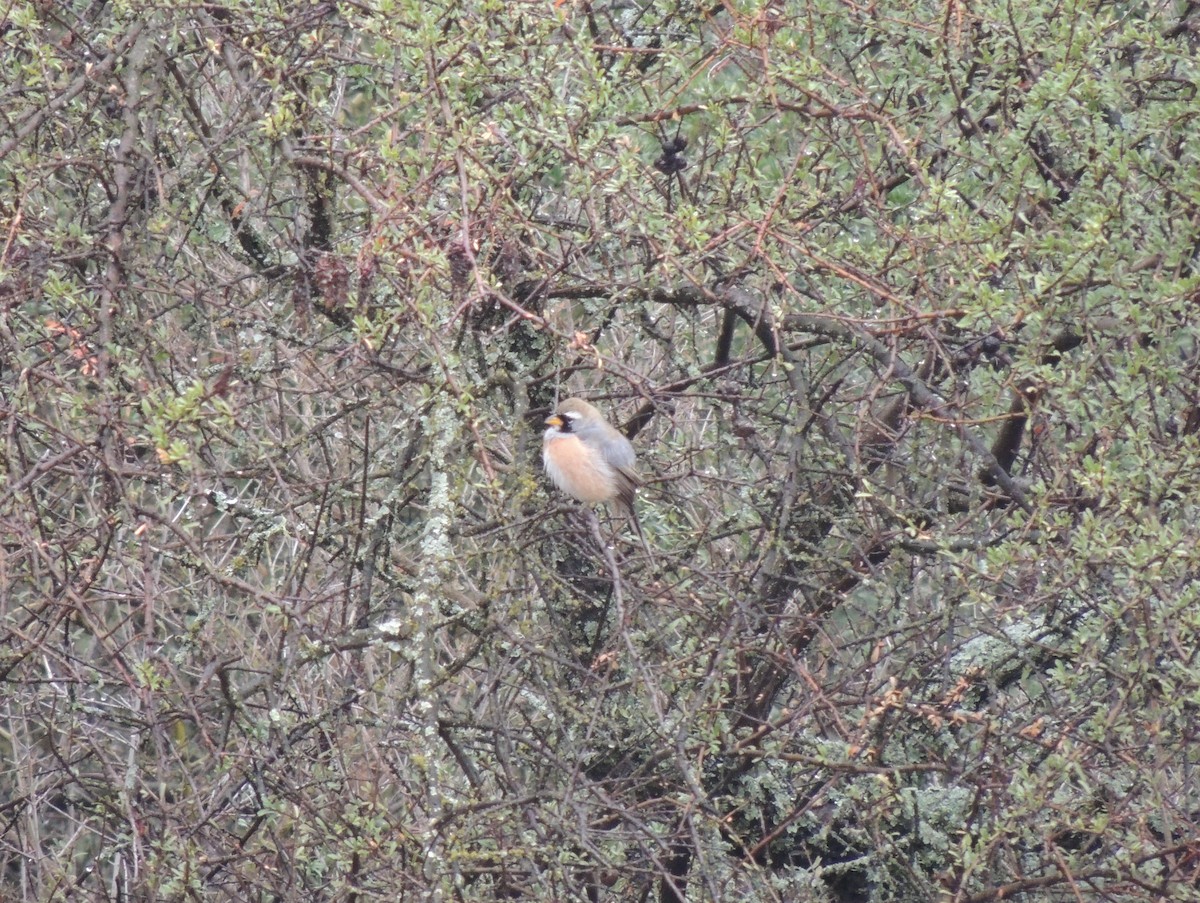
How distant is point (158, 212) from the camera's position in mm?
4715

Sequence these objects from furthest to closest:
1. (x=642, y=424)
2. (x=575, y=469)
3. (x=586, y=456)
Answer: (x=642, y=424)
(x=586, y=456)
(x=575, y=469)

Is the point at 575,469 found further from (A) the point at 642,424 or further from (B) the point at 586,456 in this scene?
(A) the point at 642,424

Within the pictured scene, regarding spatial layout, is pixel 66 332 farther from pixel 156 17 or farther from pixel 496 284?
pixel 496 284

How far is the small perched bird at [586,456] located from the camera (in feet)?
15.8

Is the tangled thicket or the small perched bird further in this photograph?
the small perched bird

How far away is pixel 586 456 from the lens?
16.0 feet

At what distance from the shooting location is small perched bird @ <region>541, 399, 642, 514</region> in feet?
15.8

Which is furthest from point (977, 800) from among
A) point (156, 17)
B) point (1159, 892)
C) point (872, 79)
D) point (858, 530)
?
point (156, 17)

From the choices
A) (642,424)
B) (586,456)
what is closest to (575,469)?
(586,456)

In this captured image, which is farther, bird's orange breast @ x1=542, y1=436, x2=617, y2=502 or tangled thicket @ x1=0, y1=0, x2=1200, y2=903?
bird's orange breast @ x1=542, y1=436, x2=617, y2=502

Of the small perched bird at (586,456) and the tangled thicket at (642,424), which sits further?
the small perched bird at (586,456)

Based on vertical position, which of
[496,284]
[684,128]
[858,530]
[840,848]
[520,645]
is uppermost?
[496,284]

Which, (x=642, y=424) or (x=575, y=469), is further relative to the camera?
(x=642, y=424)

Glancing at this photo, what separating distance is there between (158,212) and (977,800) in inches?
118
